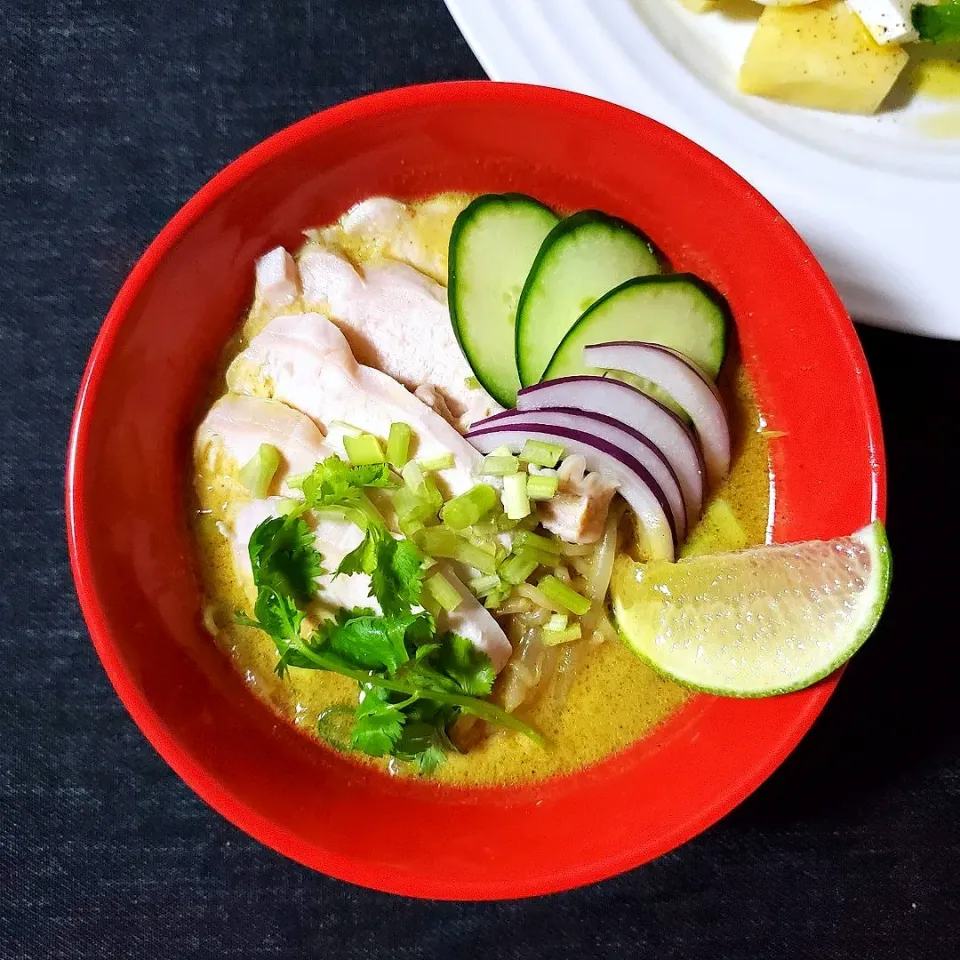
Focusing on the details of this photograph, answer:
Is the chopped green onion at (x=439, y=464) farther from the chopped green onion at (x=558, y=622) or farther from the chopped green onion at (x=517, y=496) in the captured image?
the chopped green onion at (x=558, y=622)

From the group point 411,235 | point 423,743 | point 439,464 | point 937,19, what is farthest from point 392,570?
point 937,19

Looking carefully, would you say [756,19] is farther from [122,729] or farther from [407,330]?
[122,729]

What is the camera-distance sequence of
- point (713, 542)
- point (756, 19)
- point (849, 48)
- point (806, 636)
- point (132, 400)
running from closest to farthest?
point (806, 636) → point (132, 400) → point (713, 542) → point (849, 48) → point (756, 19)

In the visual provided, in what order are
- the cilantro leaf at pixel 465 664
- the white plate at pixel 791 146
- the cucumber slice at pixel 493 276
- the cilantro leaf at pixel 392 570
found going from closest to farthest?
the cilantro leaf at pixel 392 570 < the cilantro leaf at pixel 465 664 < the cucumber slice at pixel 493 276 < the white plate at pixel 791 146

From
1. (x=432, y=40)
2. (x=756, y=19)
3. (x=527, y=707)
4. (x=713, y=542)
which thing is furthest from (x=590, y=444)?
(x=756, y=19)

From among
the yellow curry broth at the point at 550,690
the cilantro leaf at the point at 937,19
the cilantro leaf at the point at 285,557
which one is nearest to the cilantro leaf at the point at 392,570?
the cilantro leaf at the point at 285,557

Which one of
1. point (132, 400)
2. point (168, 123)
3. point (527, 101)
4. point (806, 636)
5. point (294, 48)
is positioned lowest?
point (132, 400)
